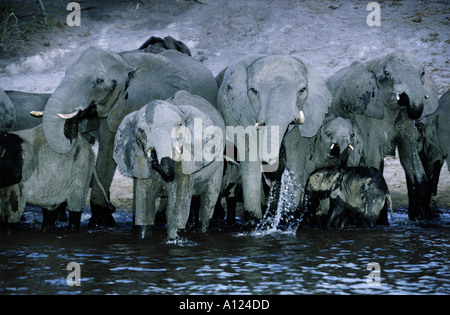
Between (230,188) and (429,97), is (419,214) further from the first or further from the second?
Answer: (230,188)

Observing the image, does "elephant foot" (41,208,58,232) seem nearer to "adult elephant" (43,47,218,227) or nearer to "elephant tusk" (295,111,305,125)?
"adult elephant" (43,47,218,227)

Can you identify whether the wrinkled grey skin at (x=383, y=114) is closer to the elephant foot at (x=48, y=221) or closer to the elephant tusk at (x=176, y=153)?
the elephant tusk at (x=176, y=153)

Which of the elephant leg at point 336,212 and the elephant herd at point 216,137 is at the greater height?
the elephant herd at point 216,137

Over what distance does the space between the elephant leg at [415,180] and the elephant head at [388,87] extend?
458 mm

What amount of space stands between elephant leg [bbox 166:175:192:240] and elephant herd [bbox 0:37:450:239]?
12 millimetres

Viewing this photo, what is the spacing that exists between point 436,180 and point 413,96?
7.94 feet

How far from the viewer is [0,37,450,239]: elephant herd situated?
8.71 m

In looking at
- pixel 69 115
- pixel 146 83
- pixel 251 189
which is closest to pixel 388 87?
pixel 251 189

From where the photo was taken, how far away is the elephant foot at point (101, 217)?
34.3ft

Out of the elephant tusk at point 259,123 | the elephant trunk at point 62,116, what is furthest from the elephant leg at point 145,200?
the elephant tusk at point 259,123

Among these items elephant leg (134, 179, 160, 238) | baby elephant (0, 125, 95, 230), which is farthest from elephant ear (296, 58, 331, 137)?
baby elephant (0, 125, 95, 230)

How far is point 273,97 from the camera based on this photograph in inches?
352
